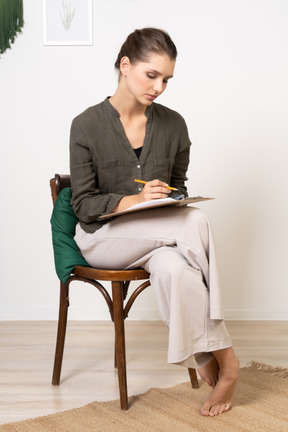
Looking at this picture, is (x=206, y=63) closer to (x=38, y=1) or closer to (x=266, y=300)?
(x=38, y=1)

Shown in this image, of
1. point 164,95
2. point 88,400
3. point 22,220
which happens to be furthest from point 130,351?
point 164,95

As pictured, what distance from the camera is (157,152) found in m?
1.99

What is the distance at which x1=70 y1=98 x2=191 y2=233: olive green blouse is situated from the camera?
1.90 metres

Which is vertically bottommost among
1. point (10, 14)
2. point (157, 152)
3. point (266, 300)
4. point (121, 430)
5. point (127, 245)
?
point (266, 300)

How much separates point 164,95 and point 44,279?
1.16 meters

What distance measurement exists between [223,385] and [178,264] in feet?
1.27

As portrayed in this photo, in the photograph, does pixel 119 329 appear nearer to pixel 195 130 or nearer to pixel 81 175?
pixel 81 175

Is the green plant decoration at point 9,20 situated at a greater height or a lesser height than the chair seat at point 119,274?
greater

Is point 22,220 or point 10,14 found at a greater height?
point 10,14

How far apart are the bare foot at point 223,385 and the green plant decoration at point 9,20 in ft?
6.71

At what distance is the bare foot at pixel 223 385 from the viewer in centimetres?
167

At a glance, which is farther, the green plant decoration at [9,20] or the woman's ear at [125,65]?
the green plant decoration at [9,20]

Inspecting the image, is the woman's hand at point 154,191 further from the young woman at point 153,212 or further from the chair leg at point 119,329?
the chair leg at point 119,329

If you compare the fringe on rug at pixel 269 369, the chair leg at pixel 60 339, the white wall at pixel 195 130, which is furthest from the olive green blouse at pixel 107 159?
the white wall at pixel 195 130
